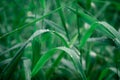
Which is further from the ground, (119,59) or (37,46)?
(37,46)

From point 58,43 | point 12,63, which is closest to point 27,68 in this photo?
point 12,63

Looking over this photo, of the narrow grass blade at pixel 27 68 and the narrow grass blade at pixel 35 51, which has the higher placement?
the narrow grass blade at pixel 35 51

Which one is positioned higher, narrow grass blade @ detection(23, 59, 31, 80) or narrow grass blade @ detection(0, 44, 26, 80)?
narrow grass blade @ detection(0, 44, 26, 80)

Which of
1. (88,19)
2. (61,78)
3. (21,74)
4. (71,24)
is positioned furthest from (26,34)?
(88,19)

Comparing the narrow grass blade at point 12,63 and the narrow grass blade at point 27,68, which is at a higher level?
the narrow grass blade at point 12,63

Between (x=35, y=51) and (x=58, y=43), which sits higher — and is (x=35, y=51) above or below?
above

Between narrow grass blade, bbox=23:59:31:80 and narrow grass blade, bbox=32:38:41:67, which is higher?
narrow grass blade, bbox=32:38:41:67

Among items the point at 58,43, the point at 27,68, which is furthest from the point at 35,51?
the point at 58,43

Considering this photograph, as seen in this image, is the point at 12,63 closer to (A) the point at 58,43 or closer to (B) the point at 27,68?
(B) the point at 27,68

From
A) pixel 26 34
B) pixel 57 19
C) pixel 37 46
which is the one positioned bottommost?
pixel 26 34

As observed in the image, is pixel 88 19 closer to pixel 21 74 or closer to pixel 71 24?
pixel 21 74

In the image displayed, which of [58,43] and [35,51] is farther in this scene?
[58,43]
